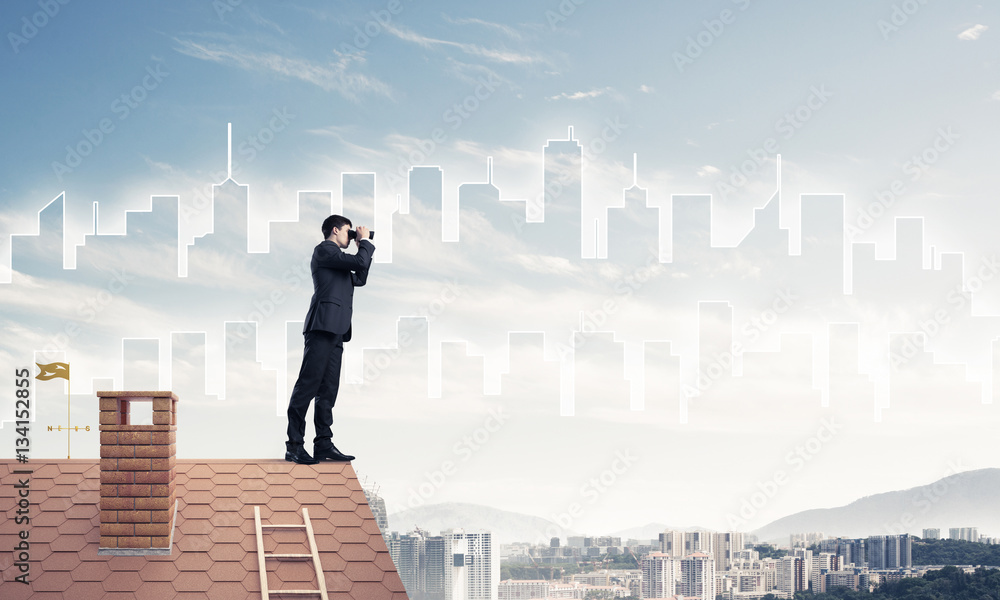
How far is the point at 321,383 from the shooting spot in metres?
9.16

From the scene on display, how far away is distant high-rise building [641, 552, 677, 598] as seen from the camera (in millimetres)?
83625

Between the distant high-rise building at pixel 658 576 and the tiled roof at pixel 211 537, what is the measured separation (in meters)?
81.6

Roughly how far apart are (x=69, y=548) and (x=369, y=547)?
2846 millimetres

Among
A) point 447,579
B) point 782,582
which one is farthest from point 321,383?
point 782,582

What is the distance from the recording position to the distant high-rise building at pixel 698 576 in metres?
82.8

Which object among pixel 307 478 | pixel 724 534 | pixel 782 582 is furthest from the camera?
pixel 724 534

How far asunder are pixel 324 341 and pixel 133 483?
2504 millimetres

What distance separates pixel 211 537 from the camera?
7.74 m

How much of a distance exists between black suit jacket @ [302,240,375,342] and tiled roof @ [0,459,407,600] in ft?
5.36

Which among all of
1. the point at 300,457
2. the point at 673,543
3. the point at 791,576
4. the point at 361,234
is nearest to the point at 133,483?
the point at 300,457

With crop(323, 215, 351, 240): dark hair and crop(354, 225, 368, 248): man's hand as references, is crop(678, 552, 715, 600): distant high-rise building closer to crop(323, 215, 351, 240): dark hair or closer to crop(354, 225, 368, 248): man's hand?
Result: crop(354, 225, 368, 248): man's hand

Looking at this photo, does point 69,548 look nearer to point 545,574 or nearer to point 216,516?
point 216,516

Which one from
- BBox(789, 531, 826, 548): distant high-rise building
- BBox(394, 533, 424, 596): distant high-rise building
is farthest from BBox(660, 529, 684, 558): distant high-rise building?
BBox(394, 533, 424, 596): distant high-rise building

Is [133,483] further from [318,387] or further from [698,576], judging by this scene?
[698,576]
